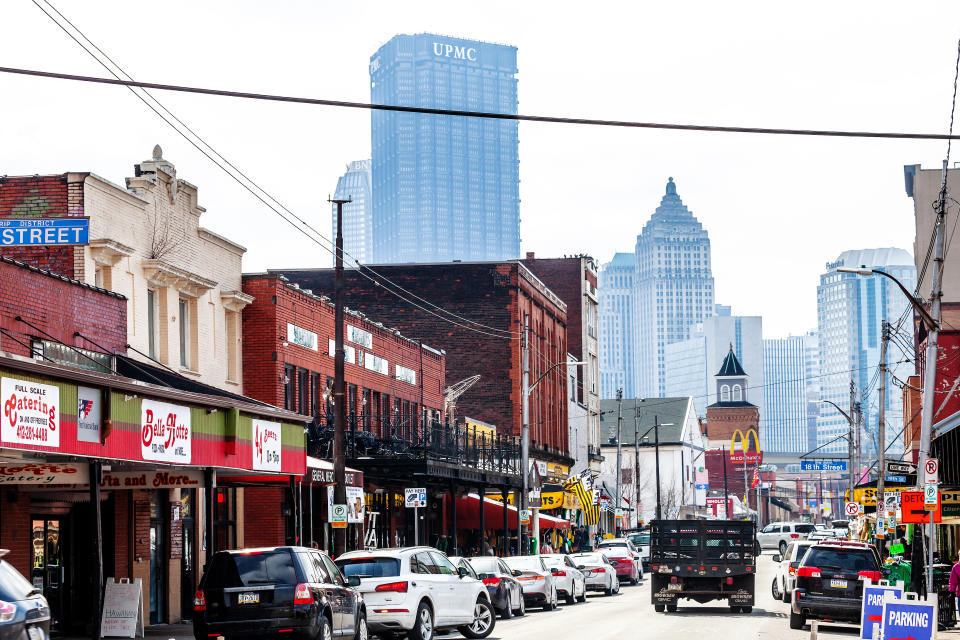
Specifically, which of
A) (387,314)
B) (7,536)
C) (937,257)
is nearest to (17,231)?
(7,536)

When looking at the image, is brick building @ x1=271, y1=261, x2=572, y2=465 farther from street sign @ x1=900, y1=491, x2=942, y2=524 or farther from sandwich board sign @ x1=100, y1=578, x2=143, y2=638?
sandwich board sign @ x1=100, y1=578, x2=143, y2=638

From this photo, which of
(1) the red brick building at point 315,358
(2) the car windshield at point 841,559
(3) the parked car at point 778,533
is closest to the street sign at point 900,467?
(1) the red brick building at point 315,358

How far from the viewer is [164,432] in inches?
825

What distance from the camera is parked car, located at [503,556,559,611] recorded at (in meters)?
35.7

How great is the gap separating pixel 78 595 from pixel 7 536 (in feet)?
10.5

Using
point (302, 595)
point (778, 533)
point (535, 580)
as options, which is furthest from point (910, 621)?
point (778, 533)

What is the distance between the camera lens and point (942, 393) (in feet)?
206

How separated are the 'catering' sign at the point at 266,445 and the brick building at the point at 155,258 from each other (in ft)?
12.5

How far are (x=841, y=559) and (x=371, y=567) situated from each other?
9.85 meters

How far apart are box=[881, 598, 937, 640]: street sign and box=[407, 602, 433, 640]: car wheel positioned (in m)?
7.81

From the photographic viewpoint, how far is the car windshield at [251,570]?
1919 centimetres

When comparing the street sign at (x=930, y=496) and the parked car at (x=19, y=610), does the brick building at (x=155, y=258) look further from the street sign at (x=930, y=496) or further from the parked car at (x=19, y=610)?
the parked car at (x=19, y=610)

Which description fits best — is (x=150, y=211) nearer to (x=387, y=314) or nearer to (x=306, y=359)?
(x=306, y=359)

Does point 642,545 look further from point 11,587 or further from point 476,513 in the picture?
point 11,587
